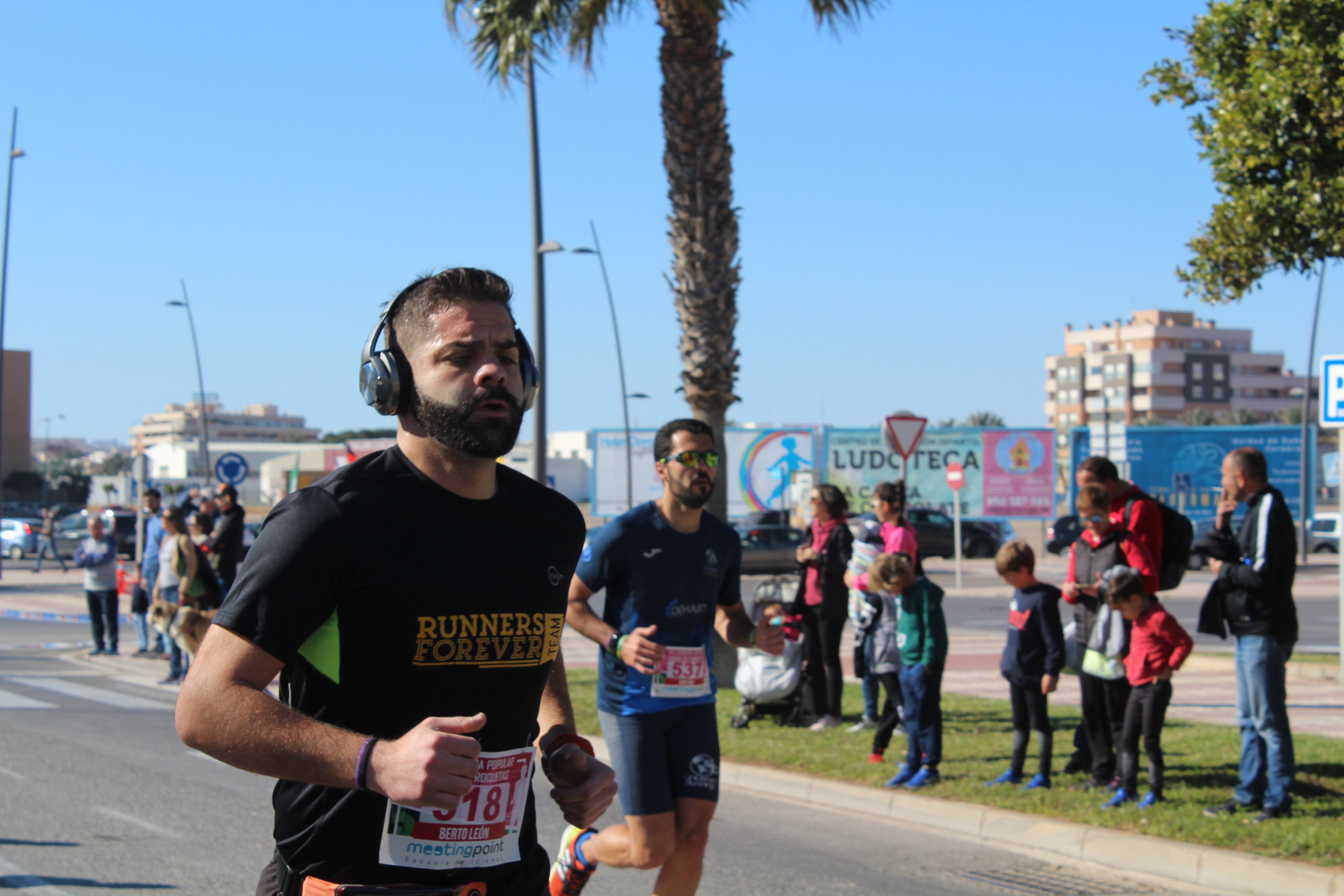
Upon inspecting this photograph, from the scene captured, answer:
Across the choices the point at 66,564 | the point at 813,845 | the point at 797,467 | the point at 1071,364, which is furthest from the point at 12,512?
the point at 1071,364

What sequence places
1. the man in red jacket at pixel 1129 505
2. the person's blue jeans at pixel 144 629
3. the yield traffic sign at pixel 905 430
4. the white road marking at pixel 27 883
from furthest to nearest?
the yield traffic sign at pixel 905 430, the person's blue jeans at pixel 144 629, the man in red jacket at pixel 1129 505, the white road marking at pixel 27 883

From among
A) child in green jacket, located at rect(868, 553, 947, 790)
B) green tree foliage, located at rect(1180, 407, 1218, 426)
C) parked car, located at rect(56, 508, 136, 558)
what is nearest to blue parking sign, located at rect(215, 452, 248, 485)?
parked car, located at rect(56, 508, 136, 558)

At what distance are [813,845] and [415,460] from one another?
498 cm

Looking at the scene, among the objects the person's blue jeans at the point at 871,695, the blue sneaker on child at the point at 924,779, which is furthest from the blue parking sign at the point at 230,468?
the blue sneaker on child at the point at 924,779

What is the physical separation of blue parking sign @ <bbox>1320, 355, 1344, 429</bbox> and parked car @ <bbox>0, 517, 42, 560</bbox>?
38.2m

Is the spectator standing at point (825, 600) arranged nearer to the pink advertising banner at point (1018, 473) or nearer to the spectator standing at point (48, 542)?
the spectator standing at point (48, 542)

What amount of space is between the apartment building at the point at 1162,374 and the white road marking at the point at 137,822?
140804 mm

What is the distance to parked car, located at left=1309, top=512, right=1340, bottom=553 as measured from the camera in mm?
42875

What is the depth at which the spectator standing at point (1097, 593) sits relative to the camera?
7562 mm

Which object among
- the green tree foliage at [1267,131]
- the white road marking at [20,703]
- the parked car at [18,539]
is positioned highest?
the green tree foliage at [1267,131]

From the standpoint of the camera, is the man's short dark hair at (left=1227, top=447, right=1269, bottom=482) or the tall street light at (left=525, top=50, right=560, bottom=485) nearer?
the man's short dark hair at (left=1227, top=447, right=1269, bottom=482)

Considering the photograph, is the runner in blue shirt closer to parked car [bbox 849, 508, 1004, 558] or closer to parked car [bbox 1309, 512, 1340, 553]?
parked car [bbox 849, 508, 1004, 558]

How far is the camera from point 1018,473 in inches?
1516

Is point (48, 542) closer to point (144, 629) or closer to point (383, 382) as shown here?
point (144, 629)
